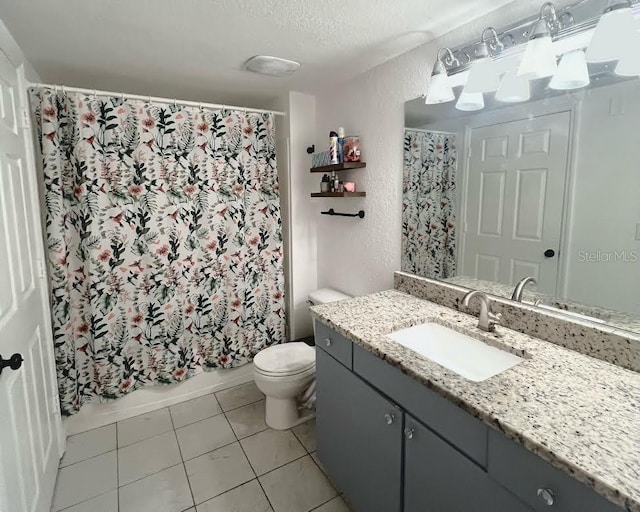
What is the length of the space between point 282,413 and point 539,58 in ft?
6.85

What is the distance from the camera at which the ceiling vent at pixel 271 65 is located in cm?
183

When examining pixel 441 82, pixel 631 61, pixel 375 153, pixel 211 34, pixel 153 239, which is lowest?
pixel 153 239

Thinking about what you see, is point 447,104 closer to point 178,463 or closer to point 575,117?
point 575,117

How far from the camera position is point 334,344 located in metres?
1.51

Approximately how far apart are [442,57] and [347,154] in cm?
74

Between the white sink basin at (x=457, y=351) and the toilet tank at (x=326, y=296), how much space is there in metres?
0.94

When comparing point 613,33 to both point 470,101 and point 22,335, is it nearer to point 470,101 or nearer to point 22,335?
point 470,101

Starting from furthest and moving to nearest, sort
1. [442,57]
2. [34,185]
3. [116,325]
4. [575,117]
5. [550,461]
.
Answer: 1. [116,325]
2. [34,185]
3. [442,57]
4. [575,117]
5. [550,461]

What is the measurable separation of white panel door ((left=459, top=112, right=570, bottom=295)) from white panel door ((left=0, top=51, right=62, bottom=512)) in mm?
1845

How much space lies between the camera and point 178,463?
1.84 metres

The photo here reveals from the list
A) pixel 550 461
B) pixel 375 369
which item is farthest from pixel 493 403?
pixel 375 369

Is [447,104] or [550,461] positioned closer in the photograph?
[550,461]

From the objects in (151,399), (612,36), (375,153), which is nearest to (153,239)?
(151,399)

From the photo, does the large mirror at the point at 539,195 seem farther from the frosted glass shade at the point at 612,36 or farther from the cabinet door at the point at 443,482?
the cabinet door at the point at 443,482
